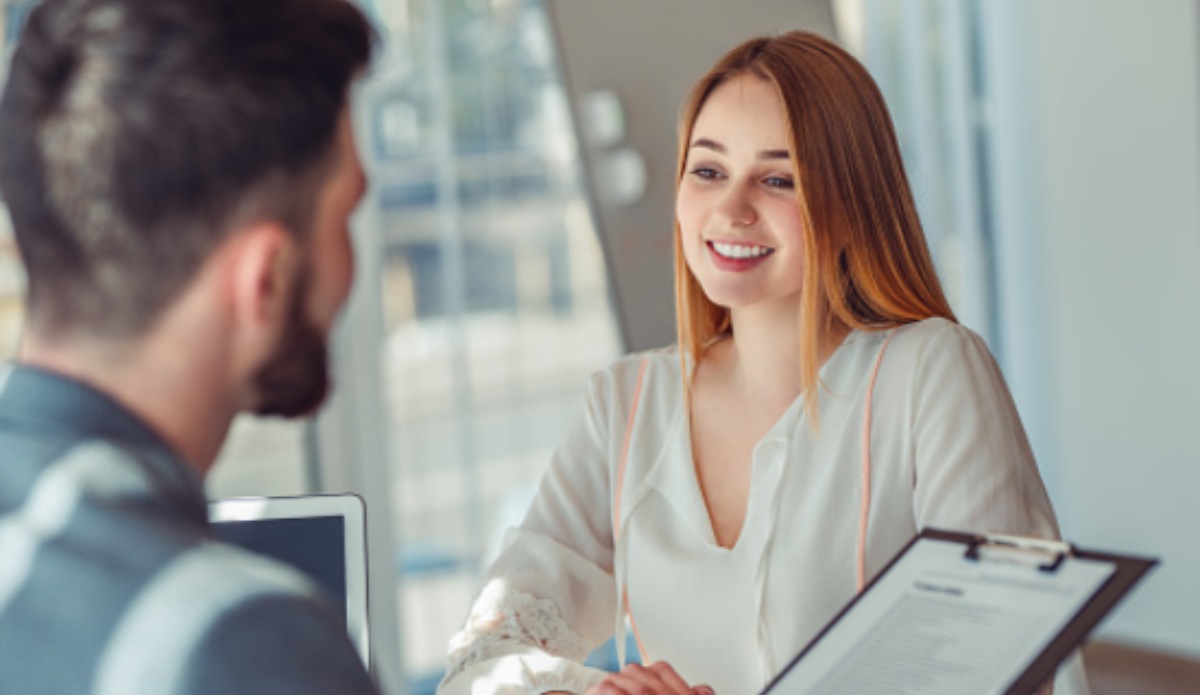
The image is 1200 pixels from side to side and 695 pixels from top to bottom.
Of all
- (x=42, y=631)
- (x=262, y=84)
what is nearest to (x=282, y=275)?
(x=262, y=84)

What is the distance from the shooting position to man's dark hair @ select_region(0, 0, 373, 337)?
0.65m

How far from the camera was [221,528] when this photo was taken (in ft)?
4.05

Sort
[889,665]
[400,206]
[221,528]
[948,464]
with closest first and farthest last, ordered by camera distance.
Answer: [889,665] < [221,528] < [948,464] < [400,206]

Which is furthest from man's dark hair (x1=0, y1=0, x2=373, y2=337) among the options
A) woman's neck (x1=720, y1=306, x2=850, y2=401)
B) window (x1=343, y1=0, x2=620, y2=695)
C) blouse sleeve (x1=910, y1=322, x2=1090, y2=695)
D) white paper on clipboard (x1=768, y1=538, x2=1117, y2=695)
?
window (x1=343, y1=0, x2=620, y2=695)

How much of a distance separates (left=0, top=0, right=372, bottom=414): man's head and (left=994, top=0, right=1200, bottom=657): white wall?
12.6ft

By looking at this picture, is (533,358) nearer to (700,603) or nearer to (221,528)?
(700,603)

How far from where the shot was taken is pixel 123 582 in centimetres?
61

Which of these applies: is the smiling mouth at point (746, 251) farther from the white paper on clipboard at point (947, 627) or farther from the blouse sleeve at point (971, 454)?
the white paper on clipboard at point (947, 627)

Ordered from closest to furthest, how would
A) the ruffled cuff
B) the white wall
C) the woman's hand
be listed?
the woman's hand
the ruffled cuff
the white wall

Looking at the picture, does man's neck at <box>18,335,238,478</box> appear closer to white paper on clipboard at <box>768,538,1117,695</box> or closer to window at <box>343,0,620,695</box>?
white paper on clipboard at <box>768,538,1117,695</box>

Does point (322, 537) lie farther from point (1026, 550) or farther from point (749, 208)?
point (749, 208)

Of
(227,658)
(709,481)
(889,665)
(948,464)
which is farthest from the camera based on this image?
(709,481)

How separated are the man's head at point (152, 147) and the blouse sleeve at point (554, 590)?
36.5 inches

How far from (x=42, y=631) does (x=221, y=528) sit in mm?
623
